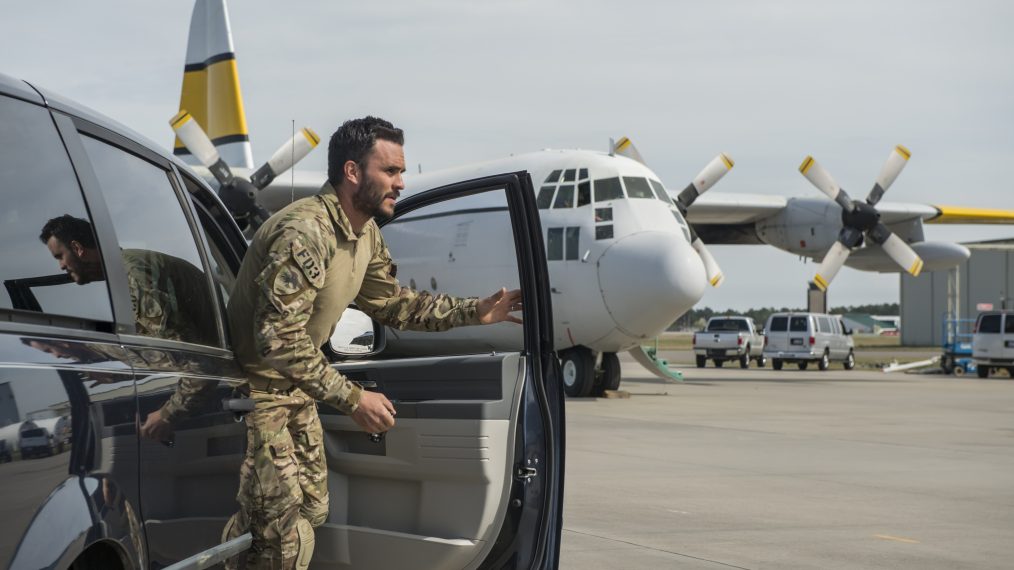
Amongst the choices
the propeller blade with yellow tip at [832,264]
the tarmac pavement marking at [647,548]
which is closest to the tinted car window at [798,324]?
the propeller blade with yellow tip at [832,264]

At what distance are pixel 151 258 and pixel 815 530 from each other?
4.73 meters

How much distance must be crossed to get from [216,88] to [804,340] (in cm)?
1976

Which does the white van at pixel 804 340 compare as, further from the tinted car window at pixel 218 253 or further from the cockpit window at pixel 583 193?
the tinted car window at pixel 218 253

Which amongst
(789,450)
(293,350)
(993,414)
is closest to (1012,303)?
(993,414)

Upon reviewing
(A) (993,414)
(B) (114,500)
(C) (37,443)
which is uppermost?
(C) (37,443)

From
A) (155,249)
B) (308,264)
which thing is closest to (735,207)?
(308,264)

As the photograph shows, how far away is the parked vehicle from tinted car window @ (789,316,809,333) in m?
5.47

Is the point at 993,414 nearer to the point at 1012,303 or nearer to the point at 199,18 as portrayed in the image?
the point at 199,18

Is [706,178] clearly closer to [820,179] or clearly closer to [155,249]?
[820,179]

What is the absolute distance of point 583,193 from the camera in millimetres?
16359

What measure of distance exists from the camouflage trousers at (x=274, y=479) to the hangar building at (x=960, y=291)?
34950 mm

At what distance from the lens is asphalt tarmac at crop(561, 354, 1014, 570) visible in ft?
18.9

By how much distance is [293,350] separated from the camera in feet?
9.94

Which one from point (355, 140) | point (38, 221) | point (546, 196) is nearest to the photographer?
point (38, 221)
